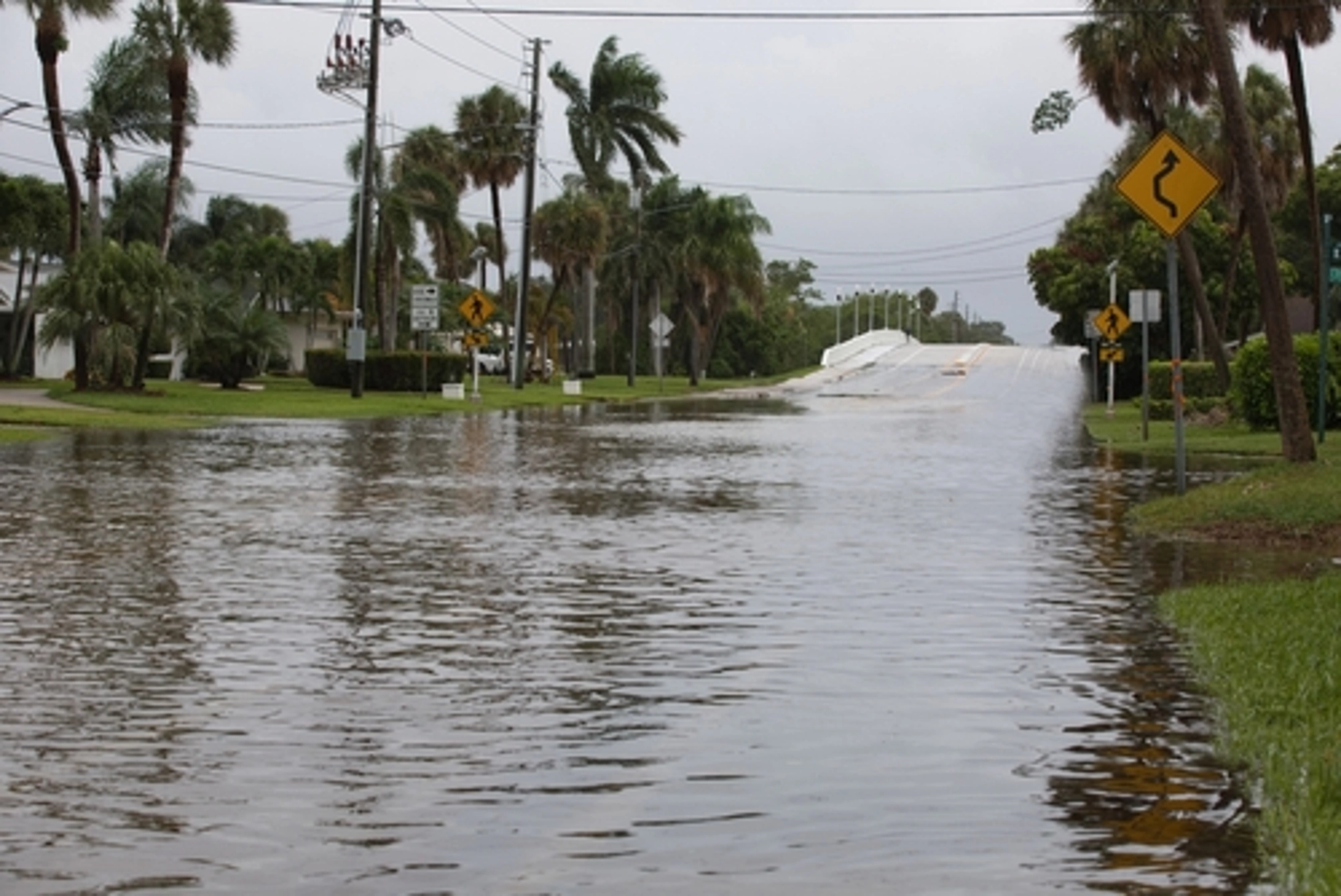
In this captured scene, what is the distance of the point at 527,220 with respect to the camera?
63.7 m

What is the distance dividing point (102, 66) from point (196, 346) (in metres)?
9.34

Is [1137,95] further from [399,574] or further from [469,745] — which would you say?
[469,745]

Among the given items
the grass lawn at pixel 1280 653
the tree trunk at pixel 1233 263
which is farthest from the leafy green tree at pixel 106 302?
the grass lawn at pixel 1280 653

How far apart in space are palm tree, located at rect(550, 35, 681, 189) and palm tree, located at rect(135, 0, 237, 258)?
2588cm

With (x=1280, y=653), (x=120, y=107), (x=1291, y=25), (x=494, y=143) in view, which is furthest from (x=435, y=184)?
(x=1280, y=653)

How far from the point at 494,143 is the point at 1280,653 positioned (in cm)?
6925

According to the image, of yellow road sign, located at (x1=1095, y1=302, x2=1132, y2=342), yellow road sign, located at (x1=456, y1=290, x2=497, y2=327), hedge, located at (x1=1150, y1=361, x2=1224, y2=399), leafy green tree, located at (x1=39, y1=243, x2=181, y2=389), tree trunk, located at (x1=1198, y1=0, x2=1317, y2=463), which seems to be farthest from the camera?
yellow road sign, located at (x1=456, y1=290, x2=497, y2=327)

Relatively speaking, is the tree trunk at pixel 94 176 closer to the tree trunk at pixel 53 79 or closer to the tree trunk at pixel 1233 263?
the tree trunk at pixel 53 79

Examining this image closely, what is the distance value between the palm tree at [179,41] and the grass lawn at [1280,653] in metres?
39.8

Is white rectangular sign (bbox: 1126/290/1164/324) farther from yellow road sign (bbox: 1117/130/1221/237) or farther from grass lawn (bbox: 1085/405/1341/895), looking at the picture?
yellow road sign (bbox: 1117/130/1221/237)

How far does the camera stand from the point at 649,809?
7188 millimetres

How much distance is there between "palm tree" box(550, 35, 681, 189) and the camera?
7962 centimetres

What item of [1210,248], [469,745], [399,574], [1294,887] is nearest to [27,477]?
[399,574]

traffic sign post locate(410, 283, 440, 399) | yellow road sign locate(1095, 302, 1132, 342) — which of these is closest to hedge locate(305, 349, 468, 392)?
traffic sign post locate(410, 283, 440, 399)
